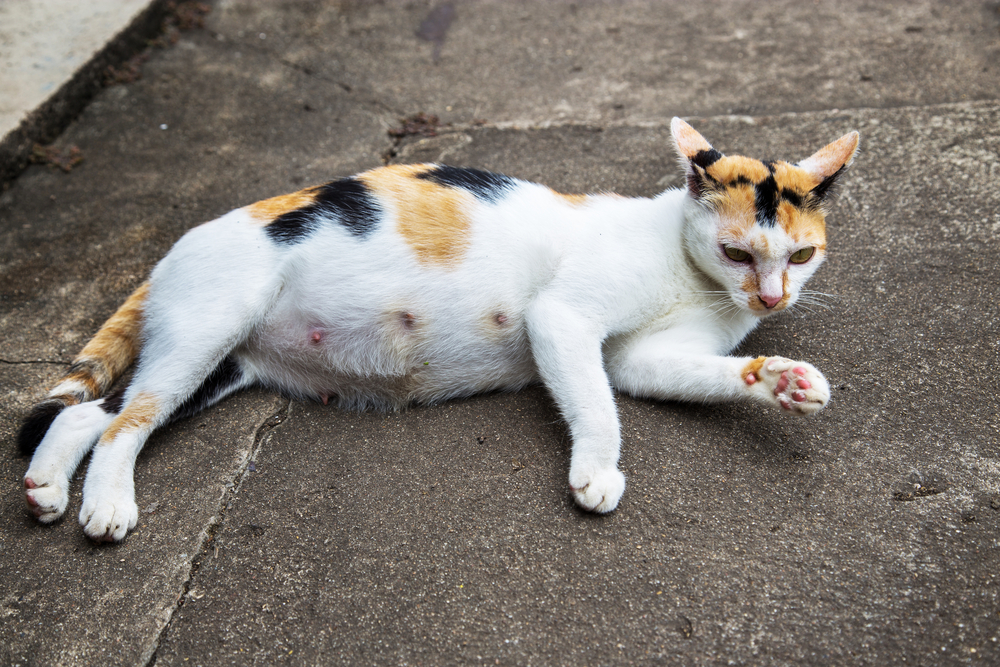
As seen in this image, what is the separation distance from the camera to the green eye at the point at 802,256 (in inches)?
89.4

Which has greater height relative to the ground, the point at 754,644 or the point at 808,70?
the point at 808,70

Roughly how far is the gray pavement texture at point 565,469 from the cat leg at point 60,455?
0.10 metres

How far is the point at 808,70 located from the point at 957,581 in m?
3.27

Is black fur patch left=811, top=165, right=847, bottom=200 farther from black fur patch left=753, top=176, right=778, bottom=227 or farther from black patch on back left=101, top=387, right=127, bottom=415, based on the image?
black patch on back left=101, top=387, right=127, bottom=415

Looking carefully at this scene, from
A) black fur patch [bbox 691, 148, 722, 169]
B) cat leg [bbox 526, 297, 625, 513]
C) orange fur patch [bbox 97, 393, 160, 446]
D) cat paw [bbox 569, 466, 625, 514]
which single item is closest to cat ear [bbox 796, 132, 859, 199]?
black fur patch [bbox 691, 148, 722, 169]

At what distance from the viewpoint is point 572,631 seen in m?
1.82

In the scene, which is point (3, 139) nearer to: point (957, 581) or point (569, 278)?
point (569, 278)

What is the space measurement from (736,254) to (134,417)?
80.3 inches

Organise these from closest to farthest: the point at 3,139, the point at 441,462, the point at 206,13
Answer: the point at 441,462 → the point at 3,139 → the point at 206,13

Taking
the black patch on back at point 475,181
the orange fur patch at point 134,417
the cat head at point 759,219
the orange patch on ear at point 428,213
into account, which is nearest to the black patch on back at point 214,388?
the orange fur patch at point 134,417

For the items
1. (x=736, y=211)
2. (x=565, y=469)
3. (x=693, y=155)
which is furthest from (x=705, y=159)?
(x=565, y=469)

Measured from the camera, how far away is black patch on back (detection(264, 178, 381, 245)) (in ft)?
8.14

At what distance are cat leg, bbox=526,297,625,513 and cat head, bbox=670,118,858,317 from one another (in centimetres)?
48

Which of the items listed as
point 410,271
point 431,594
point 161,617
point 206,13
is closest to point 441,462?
point 431,594
